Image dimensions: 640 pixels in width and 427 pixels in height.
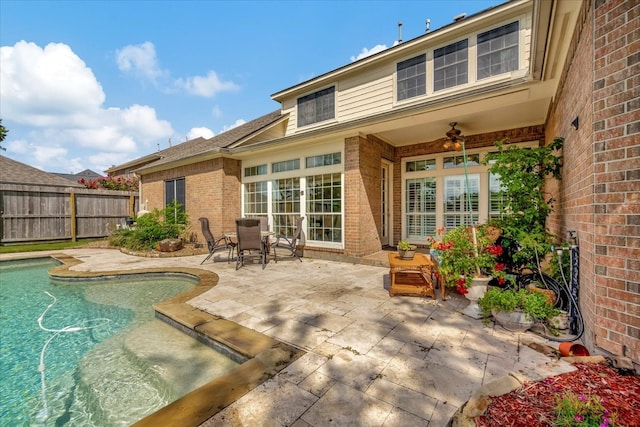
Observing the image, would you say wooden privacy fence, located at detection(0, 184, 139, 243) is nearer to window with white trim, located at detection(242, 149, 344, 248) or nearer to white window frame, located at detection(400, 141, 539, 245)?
window with white trim, located at detection(242, 149, 344, 248)

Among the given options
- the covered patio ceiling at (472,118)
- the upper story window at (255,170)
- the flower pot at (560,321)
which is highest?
the covered patio ceiling at (472,118)

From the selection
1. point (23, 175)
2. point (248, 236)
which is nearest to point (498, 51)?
point (248, 236)

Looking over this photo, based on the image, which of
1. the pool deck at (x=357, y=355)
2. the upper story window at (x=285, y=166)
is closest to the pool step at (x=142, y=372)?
the pool deck at (x=357, y=355)

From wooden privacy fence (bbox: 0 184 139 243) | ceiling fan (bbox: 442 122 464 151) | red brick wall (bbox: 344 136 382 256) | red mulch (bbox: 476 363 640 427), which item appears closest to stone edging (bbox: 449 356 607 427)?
red mulch (bbox: 476 363 640 427)

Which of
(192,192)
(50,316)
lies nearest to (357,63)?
(192,192)

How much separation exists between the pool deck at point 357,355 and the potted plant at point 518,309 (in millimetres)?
115

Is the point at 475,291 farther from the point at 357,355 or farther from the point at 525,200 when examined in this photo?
the point at 357,355

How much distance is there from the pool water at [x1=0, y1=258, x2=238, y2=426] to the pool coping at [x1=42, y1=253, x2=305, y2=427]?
0.17 m

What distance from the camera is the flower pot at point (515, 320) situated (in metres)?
2.78

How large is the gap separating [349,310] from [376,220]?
4028 millimetres

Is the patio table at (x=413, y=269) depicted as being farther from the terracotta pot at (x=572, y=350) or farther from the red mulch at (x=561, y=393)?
the red mulch at (x=561, y=393)

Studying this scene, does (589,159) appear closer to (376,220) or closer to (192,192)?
(376,220)

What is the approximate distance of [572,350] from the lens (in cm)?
223

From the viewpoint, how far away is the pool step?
2082 mm
